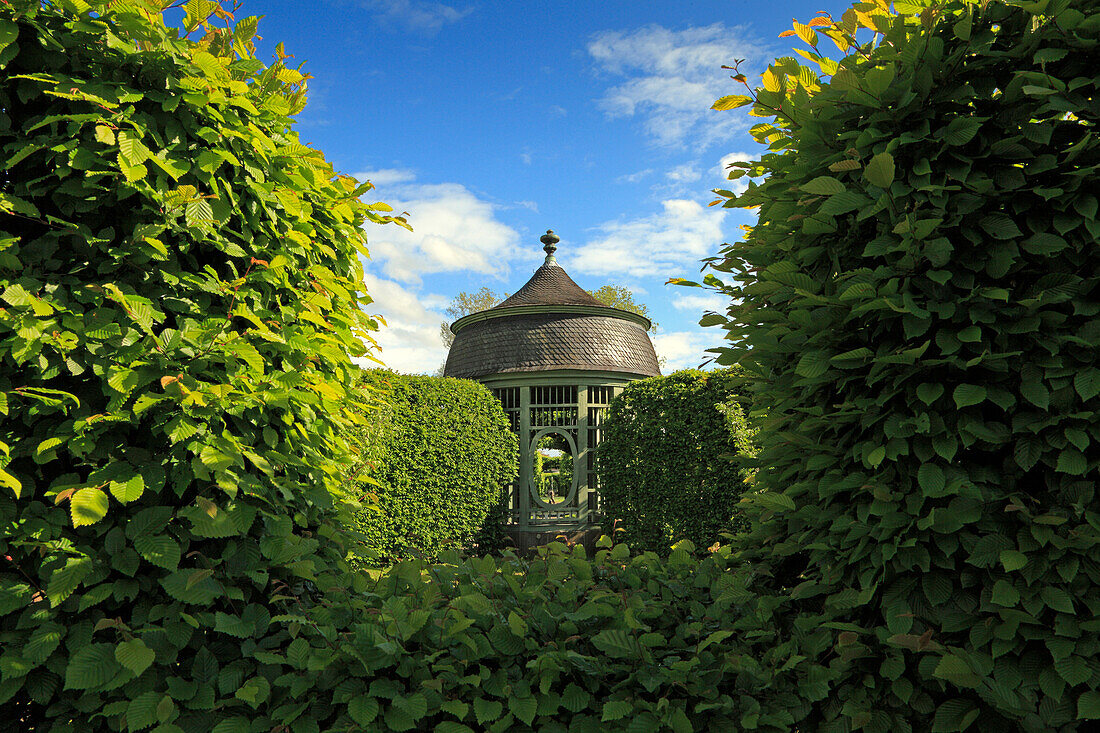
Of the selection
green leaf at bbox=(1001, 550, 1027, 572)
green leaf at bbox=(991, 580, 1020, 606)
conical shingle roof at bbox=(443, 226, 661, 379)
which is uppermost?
conical shingle roof at bbox=(443, 226, 661, 379)

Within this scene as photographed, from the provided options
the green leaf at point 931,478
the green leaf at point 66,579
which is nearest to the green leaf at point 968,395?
the green leaf at point 931,478

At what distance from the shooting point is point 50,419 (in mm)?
2408

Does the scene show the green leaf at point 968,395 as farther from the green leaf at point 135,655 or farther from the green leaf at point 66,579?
the green leaf at point 66,579

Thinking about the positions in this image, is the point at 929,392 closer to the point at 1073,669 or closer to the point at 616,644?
the point at 1073,669

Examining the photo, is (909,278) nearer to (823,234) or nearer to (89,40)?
(823,234)

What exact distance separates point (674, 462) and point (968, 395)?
23.2 feet

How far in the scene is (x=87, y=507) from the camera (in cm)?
220

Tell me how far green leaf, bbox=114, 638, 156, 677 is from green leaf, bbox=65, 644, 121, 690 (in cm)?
9

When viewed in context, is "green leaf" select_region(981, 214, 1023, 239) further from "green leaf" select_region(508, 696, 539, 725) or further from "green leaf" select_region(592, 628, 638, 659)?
"green leaf" select_region(508, 696, 539, 725)

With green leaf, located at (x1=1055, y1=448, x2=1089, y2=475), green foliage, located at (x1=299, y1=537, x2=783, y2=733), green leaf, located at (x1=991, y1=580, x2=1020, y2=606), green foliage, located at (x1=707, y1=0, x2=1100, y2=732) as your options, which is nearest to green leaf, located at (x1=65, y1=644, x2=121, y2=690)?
green foliage, located at (x1=299, y1=537, x2=783, y2=733)

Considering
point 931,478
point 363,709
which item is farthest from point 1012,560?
point 363,709

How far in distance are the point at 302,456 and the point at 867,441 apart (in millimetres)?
2554

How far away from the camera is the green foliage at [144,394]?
2.24 m

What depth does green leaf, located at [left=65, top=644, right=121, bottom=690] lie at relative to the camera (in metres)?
2.12
